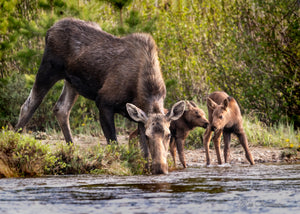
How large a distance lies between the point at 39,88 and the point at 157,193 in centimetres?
→ 512

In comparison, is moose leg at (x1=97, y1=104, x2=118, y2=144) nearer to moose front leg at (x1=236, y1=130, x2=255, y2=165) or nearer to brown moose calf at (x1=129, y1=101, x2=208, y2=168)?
brown moose calf at (x1=129, y1=101, x2=208, y2=168)

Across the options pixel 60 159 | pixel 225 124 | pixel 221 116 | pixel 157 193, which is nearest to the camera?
pixel 157 193

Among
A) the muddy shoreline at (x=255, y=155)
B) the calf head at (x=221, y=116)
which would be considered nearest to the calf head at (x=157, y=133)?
the calf head at (x=221, y=116)

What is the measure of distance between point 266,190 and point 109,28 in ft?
27.1

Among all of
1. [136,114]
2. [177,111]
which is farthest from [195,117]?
[136,114]

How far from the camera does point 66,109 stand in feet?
34.1

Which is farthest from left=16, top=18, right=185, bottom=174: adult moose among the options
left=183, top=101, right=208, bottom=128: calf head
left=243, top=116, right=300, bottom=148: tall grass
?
left=243, top=116, right=300, bottom=148: tall grass

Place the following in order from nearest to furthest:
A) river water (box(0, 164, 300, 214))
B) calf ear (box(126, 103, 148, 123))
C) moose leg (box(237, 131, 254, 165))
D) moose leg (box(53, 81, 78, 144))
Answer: river water (box(0, 164, 300, 214)) < calf ear (box(126, 103, 148, 123)) < moose leg (box(237, 131, 254, 165)) < moose leg (box(53, 81, 78, 144))

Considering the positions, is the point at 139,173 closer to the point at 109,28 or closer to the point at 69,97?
the point at 69,97

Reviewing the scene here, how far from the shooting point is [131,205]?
489 centimetres

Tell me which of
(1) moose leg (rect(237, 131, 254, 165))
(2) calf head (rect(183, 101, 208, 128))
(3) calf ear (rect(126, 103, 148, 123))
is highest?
(3) calf ear (rect(126, 103, 148, 123))

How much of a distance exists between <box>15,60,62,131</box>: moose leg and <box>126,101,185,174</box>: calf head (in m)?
2.81

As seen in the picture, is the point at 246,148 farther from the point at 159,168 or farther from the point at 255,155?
the point at 159,168

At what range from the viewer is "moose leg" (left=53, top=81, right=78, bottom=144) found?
33.8 ft
